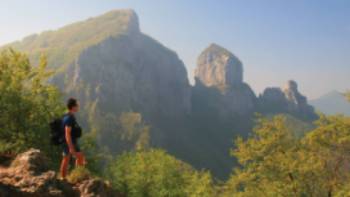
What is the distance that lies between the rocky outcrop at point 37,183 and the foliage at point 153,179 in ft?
59.5

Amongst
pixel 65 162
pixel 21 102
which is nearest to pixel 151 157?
pixel 21 102

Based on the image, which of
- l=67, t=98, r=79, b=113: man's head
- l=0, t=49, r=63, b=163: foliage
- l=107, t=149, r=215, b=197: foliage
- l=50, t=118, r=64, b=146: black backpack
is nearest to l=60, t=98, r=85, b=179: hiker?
l=67, t=98, r=79, b=113: man's head

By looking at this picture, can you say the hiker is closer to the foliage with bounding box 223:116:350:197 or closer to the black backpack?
the black backpack

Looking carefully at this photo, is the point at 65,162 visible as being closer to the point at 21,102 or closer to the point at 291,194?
the point at 21,102

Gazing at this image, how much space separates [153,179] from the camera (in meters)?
32.2

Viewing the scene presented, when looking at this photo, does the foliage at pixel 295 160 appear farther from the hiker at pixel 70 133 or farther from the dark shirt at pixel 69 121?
the dark shirt at pixel 69 121

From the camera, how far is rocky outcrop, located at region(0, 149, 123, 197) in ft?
32.9

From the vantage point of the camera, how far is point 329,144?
32219 millimetres

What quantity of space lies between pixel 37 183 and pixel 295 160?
81.5 ft

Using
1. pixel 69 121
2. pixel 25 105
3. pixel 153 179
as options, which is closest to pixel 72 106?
pixel 69 121

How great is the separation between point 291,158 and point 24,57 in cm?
2416

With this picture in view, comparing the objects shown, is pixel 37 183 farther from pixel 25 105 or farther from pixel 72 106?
pixel 25 105

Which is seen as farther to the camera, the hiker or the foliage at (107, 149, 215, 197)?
the foliage at (107, 149, 215, 197)

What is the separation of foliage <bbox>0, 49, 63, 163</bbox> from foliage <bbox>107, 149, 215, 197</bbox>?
27.1 feet
